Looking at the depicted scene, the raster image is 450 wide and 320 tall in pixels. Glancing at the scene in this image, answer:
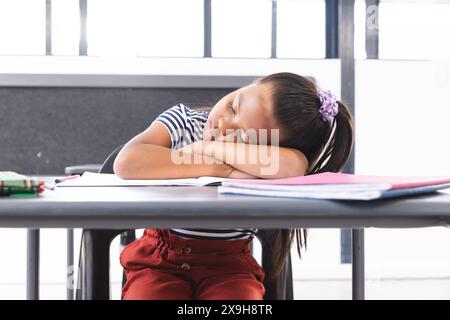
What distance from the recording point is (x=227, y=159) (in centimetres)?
93

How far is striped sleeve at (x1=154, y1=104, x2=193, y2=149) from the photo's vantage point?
1.09 meters

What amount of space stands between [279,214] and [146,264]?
55cm

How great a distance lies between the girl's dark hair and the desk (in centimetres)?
60

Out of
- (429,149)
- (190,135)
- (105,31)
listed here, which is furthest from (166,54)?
(190,135)

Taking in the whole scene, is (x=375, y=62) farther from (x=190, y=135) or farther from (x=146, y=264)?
(x=146, y=264)

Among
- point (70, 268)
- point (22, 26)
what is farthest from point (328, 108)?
point (22, 26)

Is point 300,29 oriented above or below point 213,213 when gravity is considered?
above

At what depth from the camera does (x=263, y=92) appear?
3.59ft

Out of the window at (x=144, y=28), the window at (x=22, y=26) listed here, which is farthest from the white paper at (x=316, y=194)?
the window at (x=22, y=26)

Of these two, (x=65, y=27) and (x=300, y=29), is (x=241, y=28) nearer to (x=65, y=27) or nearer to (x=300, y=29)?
(x=300, y=29)

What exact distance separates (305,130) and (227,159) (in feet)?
0.80

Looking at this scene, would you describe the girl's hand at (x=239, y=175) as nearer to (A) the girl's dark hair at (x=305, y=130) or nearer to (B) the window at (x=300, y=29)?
(A) the girl's dark hair at (x=305, y=130)

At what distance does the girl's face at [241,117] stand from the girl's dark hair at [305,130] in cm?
2

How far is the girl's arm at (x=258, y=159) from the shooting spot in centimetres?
91
